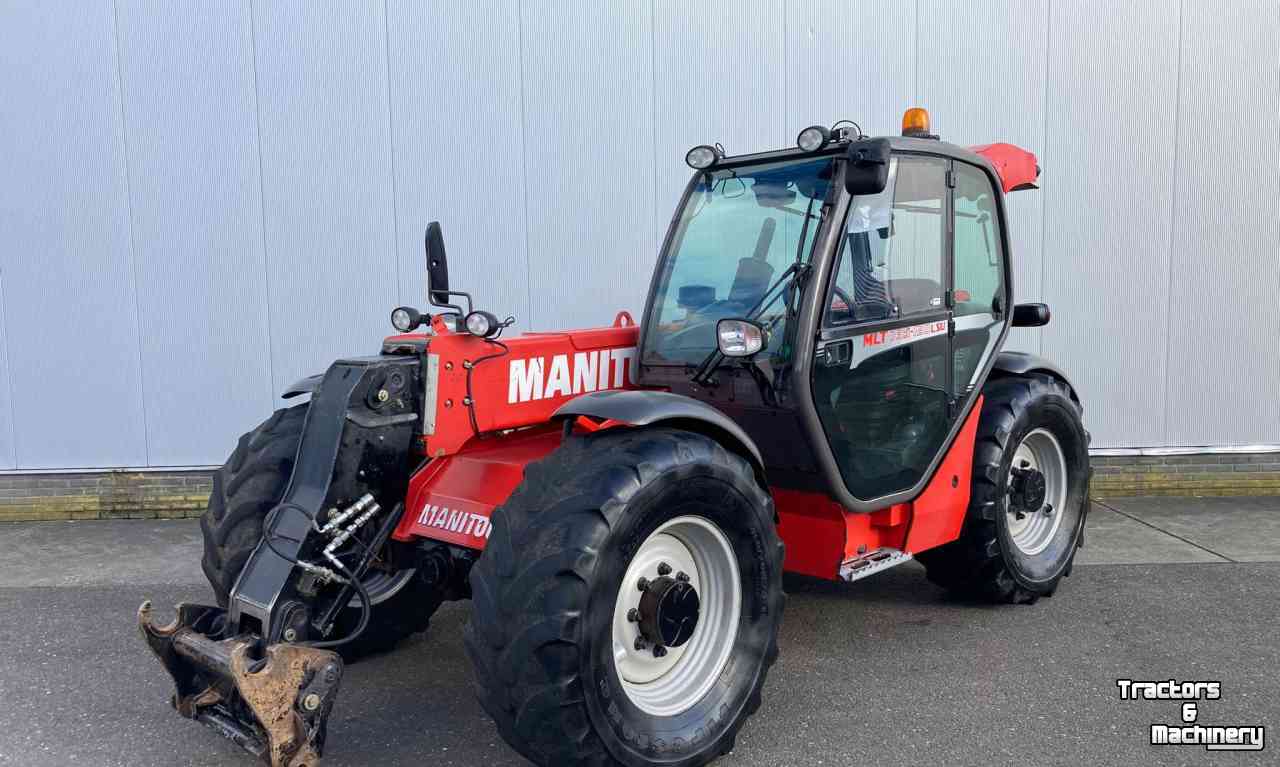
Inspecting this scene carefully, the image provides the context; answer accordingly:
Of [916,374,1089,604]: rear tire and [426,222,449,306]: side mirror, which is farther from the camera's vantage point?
[916,374,1089,604]: rear tire

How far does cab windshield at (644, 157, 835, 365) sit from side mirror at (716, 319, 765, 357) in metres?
0.24

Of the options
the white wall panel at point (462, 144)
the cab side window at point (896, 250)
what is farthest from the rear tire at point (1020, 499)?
the white wall panel at point (462, 144)

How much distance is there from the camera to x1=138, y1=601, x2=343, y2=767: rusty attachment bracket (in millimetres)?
2746

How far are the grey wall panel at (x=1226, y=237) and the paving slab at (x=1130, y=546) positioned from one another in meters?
1.26

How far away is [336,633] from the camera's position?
388cm

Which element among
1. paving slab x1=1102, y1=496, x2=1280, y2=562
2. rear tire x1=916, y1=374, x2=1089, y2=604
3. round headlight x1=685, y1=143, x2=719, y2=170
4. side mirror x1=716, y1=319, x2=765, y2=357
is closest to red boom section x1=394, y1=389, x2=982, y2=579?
rear tire x1=916, y1=374, x2=1089, y2=604

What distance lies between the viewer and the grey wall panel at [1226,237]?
23.2 feet

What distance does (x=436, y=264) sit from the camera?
3488 millimetres

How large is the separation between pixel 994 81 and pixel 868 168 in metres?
4.16

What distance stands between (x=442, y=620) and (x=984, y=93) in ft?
18.2

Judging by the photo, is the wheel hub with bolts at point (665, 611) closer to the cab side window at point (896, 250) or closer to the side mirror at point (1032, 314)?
the cab side window at point (896, 250)

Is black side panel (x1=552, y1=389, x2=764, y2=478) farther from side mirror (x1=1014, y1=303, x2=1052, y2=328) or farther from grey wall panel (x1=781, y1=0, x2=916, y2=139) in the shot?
grey wall panel (x1=781, y1=0, x2=916, y2=139)

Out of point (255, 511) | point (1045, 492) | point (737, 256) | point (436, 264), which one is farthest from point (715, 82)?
point (255, 511)

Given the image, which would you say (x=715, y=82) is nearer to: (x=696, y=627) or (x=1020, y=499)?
(x=1020, y=499)
